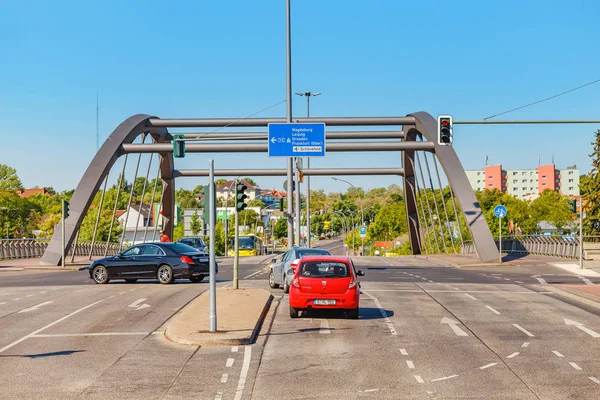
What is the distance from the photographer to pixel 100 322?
18453 mm

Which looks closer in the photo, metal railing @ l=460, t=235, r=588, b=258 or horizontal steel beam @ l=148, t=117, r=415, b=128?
horizontal steel beam @ l=148, t=117, r=415, b=128

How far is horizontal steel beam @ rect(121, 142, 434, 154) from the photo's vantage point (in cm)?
4772

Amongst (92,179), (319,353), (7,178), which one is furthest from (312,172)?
(7,178)

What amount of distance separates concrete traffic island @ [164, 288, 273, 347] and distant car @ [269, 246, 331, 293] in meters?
1.98

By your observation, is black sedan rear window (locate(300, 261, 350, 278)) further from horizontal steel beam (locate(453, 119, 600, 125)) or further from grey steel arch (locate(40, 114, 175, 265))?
grey steel arch (locate(40, 114, 175, 265))

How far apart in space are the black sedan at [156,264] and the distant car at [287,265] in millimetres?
3170

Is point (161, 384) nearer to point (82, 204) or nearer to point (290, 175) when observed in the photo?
point (290, 175)

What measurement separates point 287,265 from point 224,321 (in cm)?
871

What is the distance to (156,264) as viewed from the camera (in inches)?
1171

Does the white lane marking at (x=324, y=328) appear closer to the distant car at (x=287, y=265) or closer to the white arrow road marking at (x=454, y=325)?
the white arrow road marking at (x=454, y=325)

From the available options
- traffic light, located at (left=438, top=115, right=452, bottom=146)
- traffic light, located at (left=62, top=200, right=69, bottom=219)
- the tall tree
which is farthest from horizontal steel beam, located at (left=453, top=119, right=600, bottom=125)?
the tall tree

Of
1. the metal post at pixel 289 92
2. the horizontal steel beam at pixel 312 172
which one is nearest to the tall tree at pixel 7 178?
the horizontal steel beam at pixel 312 172

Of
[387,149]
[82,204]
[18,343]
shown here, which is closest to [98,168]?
[82,204]

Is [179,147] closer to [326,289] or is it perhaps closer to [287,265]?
[326,289]
